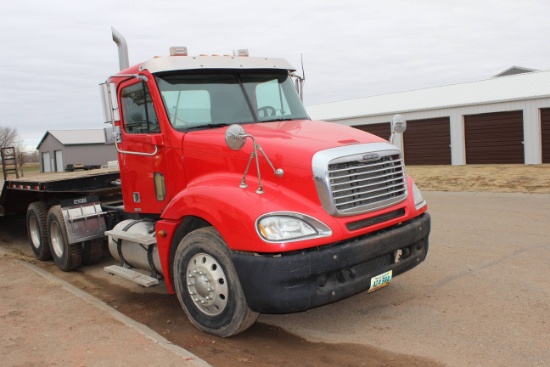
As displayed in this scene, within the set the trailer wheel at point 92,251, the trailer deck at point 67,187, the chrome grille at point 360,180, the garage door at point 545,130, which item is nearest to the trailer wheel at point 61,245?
the trailer wheel at point 92,251

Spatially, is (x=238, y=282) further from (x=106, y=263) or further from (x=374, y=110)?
(x=374, y=110)

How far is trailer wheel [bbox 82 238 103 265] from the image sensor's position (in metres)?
7.55

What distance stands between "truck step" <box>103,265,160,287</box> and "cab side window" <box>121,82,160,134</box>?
161 centimetres

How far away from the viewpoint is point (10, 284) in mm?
6375

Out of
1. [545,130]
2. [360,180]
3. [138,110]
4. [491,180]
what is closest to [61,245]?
[138,110]

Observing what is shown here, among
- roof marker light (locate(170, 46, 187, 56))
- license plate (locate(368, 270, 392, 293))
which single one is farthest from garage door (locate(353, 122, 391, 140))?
license plate (locate(368, 270, 392, 293))

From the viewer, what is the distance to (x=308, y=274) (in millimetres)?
4012

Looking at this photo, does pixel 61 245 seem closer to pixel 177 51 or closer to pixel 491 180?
pixel 177 51

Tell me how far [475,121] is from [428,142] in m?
2.68

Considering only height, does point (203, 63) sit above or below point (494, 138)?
above

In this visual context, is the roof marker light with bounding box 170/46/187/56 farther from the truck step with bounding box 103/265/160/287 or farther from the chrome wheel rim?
the truck step with bounding box 103/265/160/287

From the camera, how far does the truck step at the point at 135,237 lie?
545 cm

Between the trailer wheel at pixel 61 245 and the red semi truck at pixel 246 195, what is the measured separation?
1.44m

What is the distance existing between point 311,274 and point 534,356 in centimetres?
184
